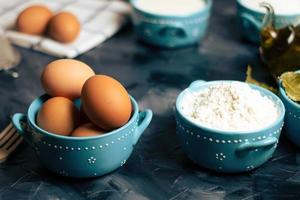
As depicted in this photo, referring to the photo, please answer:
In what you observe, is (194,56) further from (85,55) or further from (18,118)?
(18,118)

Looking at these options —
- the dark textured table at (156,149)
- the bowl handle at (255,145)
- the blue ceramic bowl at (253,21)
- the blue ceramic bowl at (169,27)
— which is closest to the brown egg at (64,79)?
the dark textured table at (156,149)

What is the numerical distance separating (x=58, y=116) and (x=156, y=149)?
16 centimetres

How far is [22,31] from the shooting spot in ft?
3.30

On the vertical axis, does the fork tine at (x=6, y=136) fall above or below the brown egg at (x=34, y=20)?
below

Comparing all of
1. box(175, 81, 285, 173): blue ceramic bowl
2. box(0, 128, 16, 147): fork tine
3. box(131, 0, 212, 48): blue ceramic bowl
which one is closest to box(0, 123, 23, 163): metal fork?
box(0, 128, 16, 147): fork tine

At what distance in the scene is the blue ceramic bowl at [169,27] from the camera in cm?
96

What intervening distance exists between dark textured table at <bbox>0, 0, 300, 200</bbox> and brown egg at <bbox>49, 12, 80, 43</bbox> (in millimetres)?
45

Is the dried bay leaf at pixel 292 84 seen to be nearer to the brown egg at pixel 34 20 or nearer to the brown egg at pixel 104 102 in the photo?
the brown egg at pixel 104 102

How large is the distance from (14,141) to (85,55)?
297 millimetres

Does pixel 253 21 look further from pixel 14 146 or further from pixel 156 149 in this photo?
pixel 14 146

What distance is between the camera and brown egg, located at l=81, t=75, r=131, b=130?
24.0 inches

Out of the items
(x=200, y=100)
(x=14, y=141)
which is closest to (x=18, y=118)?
(x=14, y=141)

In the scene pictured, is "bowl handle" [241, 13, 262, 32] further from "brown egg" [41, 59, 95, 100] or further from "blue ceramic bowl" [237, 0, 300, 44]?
"brown egg" [41, 59, 95, 100]

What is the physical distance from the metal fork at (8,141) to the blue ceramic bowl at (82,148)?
5cm
